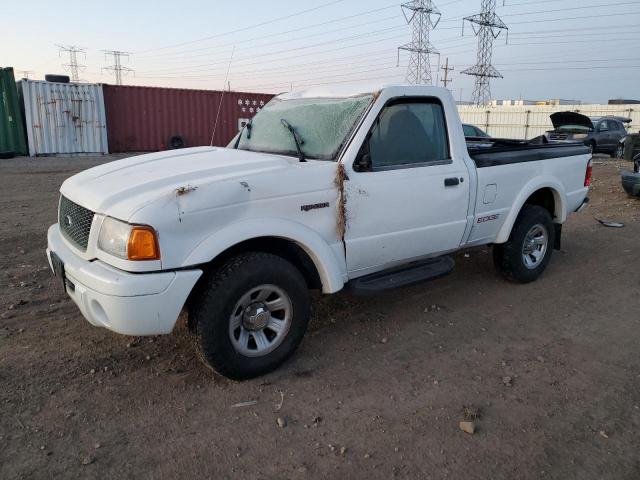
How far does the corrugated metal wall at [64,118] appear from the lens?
16.2 m

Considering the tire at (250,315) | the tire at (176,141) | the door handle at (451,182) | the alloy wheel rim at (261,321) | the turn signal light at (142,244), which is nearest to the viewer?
the turn signal light at (142,244)

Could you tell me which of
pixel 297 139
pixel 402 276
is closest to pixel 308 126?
pixel 297 139

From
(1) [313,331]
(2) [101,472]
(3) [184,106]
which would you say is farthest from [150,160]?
(3) [184,106]

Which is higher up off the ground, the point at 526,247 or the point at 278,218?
the point at 278,218

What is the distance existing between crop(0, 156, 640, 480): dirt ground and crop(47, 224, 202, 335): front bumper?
55 centimetres

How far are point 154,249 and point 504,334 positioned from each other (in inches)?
110

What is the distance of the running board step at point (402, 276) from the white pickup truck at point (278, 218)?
1 centimetres

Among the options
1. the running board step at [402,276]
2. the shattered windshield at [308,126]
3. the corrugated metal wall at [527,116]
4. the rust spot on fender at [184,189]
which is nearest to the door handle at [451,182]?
the running board step at [402,276]

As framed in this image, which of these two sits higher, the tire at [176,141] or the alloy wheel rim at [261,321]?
the tire at [176,141]

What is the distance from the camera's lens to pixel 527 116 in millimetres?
30469

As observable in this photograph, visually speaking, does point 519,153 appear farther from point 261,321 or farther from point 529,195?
point 261,321

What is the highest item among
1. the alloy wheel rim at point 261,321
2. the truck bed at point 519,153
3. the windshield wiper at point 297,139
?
the windshield wiper at point 297,139

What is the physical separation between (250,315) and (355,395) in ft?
2.72

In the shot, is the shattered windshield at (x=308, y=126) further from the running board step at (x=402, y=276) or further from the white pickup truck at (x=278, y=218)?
the running board step at (x=402, y=276)
